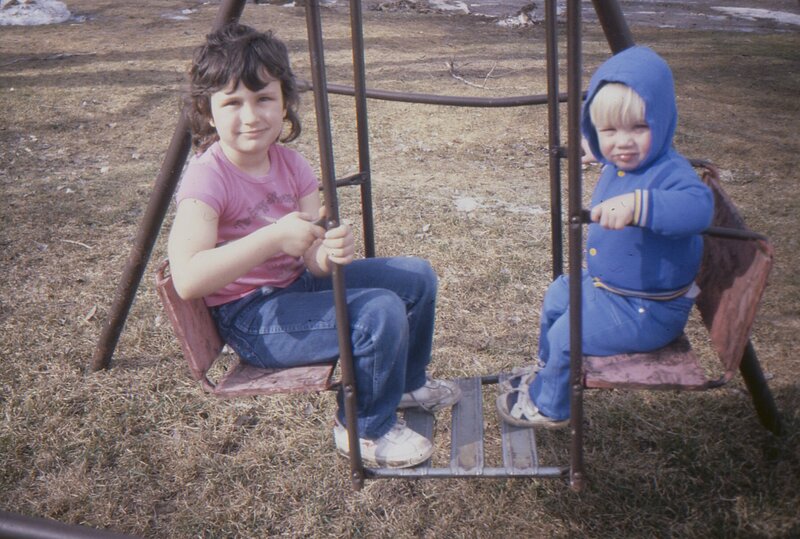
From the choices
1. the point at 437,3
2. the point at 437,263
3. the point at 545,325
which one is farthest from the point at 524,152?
the point at 437,3

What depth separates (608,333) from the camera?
1.94 meters

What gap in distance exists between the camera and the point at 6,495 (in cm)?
244

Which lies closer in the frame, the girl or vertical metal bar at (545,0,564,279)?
the girl

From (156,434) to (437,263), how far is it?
1673 millimetres

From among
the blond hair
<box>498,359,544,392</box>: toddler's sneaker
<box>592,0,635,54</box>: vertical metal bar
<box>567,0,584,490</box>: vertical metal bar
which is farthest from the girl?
<box>592,0,635,54</box>: vertical metal bar

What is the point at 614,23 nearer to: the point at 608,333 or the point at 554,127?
the point at 554,127

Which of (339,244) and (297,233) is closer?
(339,244)

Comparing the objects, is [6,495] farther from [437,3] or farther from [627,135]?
[437,3]

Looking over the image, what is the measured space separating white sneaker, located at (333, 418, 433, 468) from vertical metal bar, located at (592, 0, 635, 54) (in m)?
1.24

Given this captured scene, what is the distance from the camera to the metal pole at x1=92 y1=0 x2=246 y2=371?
255 centimetres

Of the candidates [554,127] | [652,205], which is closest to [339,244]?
[652,205]

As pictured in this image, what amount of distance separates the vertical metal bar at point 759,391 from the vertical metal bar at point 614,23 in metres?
0.94

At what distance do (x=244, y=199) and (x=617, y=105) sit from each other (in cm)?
97

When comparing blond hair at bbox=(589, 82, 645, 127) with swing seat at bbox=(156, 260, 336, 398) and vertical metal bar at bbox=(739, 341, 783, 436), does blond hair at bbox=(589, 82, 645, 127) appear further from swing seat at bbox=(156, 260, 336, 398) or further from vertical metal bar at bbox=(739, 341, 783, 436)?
swing seat at bbox=(156, 260, 336, 398)
